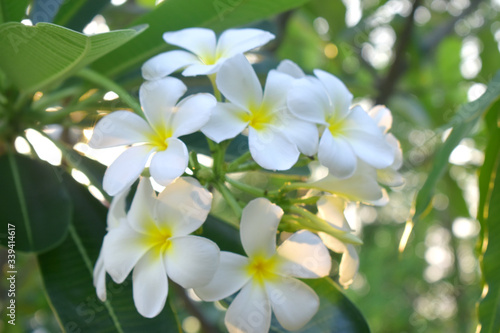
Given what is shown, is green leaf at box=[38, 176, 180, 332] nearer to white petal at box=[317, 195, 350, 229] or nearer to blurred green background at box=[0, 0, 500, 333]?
white petal at box=[317, 195, 350, 229]

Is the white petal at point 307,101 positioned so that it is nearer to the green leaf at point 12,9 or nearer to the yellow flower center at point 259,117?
the yellow flower center at point 259,117

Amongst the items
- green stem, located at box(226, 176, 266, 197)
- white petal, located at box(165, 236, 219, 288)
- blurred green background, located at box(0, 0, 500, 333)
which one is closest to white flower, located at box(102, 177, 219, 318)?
white petal, located at box(165, 236, 219, 288)

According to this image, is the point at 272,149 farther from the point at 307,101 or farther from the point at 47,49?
the point at 47,49

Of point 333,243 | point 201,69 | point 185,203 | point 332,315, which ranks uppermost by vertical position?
point 201,69

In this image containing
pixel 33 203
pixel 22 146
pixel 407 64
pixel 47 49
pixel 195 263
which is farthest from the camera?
A: pixel 407 64

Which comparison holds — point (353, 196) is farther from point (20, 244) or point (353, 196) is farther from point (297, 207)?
point (20, 244)

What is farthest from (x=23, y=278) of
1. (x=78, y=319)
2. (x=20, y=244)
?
(x=78, y=319)

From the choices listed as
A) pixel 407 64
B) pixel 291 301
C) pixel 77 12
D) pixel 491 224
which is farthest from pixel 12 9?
pixel 407 64

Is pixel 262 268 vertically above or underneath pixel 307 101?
underneath
